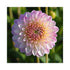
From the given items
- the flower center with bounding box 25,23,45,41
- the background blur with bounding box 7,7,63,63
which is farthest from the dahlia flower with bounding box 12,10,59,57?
the background blur with bounding box 7,7,63,63

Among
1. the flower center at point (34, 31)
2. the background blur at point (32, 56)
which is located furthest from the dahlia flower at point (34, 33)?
the background blur at point (32, 56)

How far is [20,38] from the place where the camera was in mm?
1540

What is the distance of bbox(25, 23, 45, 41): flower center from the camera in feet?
5.13

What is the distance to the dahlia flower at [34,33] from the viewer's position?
1.52 m

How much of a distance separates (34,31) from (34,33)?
0.06 ft

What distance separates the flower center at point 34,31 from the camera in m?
1.56

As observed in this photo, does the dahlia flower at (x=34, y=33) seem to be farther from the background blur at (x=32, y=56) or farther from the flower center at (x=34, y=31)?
the background blur at (x=32, y=56)

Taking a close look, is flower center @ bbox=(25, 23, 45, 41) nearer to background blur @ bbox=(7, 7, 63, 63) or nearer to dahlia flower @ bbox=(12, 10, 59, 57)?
dahlia flower @ bbox=(12, 10, 59, 57)

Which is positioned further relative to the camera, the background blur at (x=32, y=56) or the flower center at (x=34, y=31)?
the background blur at (x=32, y=56)

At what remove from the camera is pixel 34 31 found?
1.58m

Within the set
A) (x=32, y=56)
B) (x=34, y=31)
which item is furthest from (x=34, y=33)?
(x=32, y=56)
